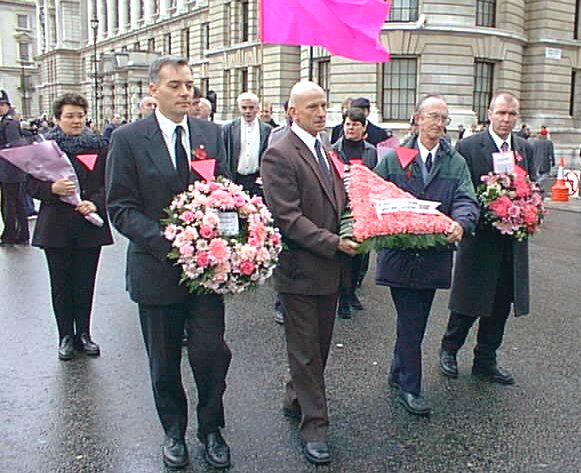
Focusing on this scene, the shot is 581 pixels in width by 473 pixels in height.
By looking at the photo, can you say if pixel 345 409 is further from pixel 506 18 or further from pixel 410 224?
pixel 506 18

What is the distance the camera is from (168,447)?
4.03 m

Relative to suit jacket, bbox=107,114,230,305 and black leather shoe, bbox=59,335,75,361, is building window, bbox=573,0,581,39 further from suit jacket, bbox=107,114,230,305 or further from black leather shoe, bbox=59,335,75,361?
suit jacket, bbox=107,114,230,305

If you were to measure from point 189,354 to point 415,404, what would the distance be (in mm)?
1742

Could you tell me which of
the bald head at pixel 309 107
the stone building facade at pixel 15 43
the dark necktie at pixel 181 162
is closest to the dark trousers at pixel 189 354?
the dark necktie at pixel 181 162

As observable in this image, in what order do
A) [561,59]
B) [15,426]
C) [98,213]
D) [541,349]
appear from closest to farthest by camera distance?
[15,426]
[98,213]
[541,349]
[561,59]

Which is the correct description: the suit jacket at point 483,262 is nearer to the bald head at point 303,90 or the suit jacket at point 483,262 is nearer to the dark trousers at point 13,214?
the bald head at point 303,90

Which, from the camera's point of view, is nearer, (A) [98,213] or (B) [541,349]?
(A) [98,213]

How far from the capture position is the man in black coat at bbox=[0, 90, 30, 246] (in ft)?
36.5

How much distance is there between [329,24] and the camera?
650cm

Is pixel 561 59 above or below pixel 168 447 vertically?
above

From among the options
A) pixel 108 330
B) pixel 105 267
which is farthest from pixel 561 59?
pixel 108 330

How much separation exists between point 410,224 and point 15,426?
2.95 m

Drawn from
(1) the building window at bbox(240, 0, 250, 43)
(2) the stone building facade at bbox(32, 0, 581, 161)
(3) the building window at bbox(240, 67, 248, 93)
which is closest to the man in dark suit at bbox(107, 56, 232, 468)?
(2) the stone building facade at bbox(32, 0, 581, 161)

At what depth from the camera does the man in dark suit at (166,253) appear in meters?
3.81
